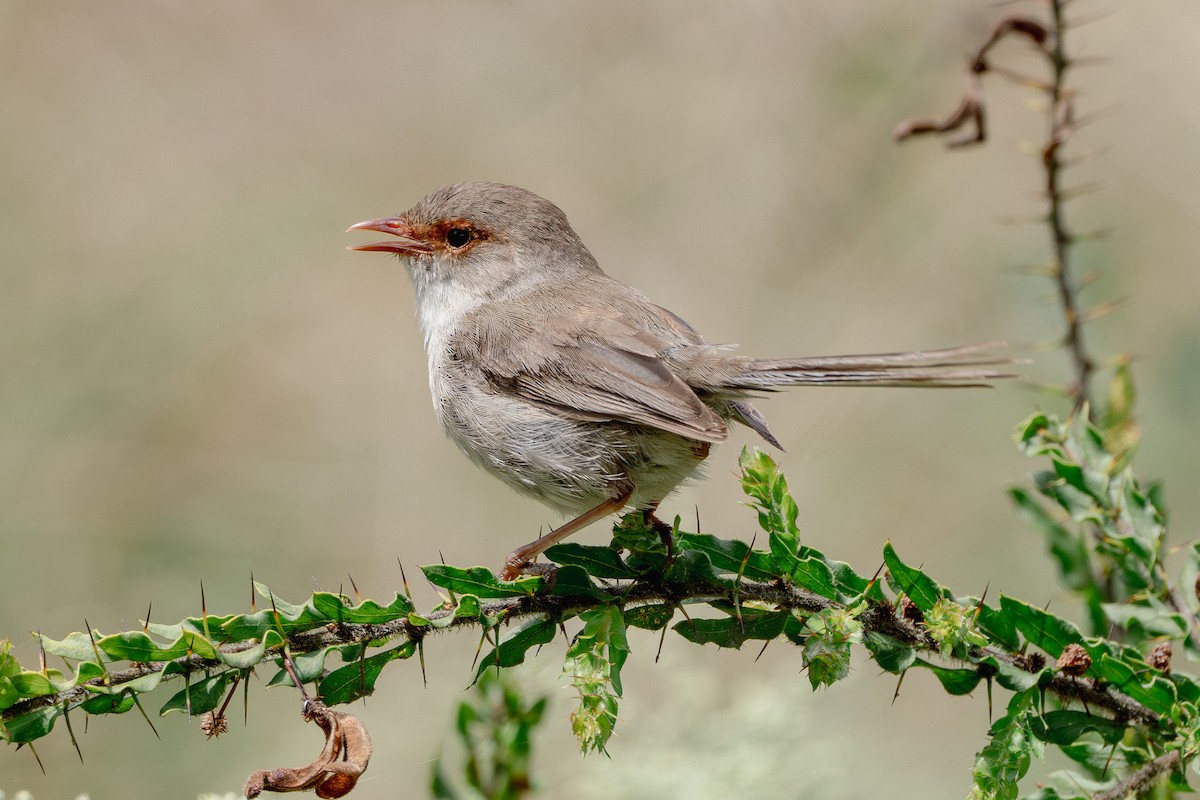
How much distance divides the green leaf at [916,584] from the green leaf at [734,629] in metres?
0.28

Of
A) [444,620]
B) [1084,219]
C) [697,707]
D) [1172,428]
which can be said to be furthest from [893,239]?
[444,620]

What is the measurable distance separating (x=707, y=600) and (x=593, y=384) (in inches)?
60.3

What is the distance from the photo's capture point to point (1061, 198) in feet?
10.2

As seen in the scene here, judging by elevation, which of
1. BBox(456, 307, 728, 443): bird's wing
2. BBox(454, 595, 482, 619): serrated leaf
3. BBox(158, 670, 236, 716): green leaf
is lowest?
BBox(158, 670, 236, 716): green leaf

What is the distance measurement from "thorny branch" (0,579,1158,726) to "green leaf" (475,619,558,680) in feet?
0.10

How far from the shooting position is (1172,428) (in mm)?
5340

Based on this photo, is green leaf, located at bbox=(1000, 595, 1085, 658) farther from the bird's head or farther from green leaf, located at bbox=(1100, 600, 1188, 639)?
the bird's head

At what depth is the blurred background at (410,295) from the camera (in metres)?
5.68

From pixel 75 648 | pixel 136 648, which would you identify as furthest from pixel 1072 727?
pixel 75 648

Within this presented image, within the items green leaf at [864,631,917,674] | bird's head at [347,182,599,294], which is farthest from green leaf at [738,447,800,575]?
bird's head at [347,182,599,294]

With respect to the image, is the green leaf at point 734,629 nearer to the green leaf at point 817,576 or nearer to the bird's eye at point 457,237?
the green leaf at point 817,576

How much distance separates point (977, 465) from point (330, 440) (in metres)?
3.90

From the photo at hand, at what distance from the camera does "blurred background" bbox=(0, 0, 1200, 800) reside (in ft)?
18.6

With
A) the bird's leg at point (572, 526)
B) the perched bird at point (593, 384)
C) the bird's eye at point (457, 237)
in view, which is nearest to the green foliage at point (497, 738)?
the perched bird at point (593, 384)
